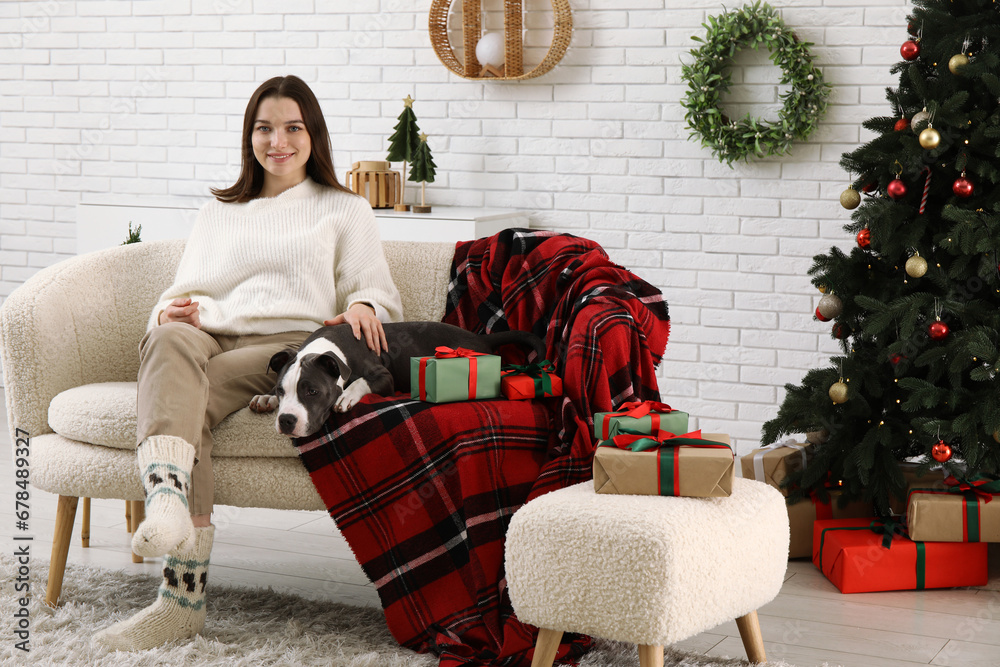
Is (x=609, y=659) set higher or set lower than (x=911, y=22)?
lower

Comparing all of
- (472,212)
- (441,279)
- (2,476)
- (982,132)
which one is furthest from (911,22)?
(2,476)

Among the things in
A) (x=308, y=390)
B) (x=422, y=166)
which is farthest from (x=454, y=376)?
(x=422, y=166)

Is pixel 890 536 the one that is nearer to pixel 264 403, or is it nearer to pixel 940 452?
pixel 940 452

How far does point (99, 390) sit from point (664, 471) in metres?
1.29

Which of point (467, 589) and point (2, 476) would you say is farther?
point (2, 476)

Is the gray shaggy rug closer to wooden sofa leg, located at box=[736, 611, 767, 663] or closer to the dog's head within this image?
wooden sofa leg, located at box=[736, 611, 767, 663]

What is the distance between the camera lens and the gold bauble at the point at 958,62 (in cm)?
252

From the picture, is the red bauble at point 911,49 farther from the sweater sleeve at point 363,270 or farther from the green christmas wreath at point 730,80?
the sweater sleeve at point 363,270

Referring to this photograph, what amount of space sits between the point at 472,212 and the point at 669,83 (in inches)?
33.9

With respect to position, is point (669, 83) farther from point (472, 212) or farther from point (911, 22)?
point (911, 22)

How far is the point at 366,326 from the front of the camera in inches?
91.8

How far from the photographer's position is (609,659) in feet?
6.82

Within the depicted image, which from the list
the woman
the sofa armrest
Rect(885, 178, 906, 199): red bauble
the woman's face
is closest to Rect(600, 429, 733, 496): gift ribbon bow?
the woman

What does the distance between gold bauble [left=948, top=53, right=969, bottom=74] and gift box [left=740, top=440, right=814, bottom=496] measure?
107 centimetres
